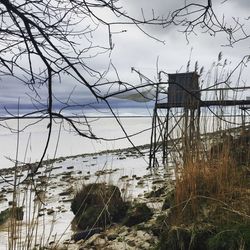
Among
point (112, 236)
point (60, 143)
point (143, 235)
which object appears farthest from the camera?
point (60, 143)

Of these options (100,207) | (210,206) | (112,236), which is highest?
(210,206)

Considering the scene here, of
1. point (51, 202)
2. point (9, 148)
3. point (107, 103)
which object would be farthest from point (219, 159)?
point (9, 148)

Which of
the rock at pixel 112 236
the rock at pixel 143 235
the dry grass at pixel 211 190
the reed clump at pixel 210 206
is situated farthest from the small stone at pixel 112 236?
the dry grass at pixel 211 190

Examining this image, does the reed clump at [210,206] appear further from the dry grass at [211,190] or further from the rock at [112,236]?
the rock at [112,236]

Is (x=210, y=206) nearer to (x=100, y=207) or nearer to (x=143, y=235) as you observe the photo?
(x=143, y=235)

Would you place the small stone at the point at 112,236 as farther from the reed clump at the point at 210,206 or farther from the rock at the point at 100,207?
the reed clump at the point at 210,206

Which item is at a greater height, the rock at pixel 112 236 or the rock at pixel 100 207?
the rock at pixel 100 207

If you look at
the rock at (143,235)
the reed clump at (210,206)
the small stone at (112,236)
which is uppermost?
the reed clump at (210,206)

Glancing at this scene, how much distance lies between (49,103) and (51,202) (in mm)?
4824

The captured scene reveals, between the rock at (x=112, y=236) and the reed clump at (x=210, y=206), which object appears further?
the rock at (x=112, y=236)

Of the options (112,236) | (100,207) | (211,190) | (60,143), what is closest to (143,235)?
(112,236)

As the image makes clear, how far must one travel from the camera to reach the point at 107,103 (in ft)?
5.62

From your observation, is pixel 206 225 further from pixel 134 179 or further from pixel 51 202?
pixel 134 179

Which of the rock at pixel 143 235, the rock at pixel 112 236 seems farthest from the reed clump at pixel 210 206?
the rock at pixel 112 236
